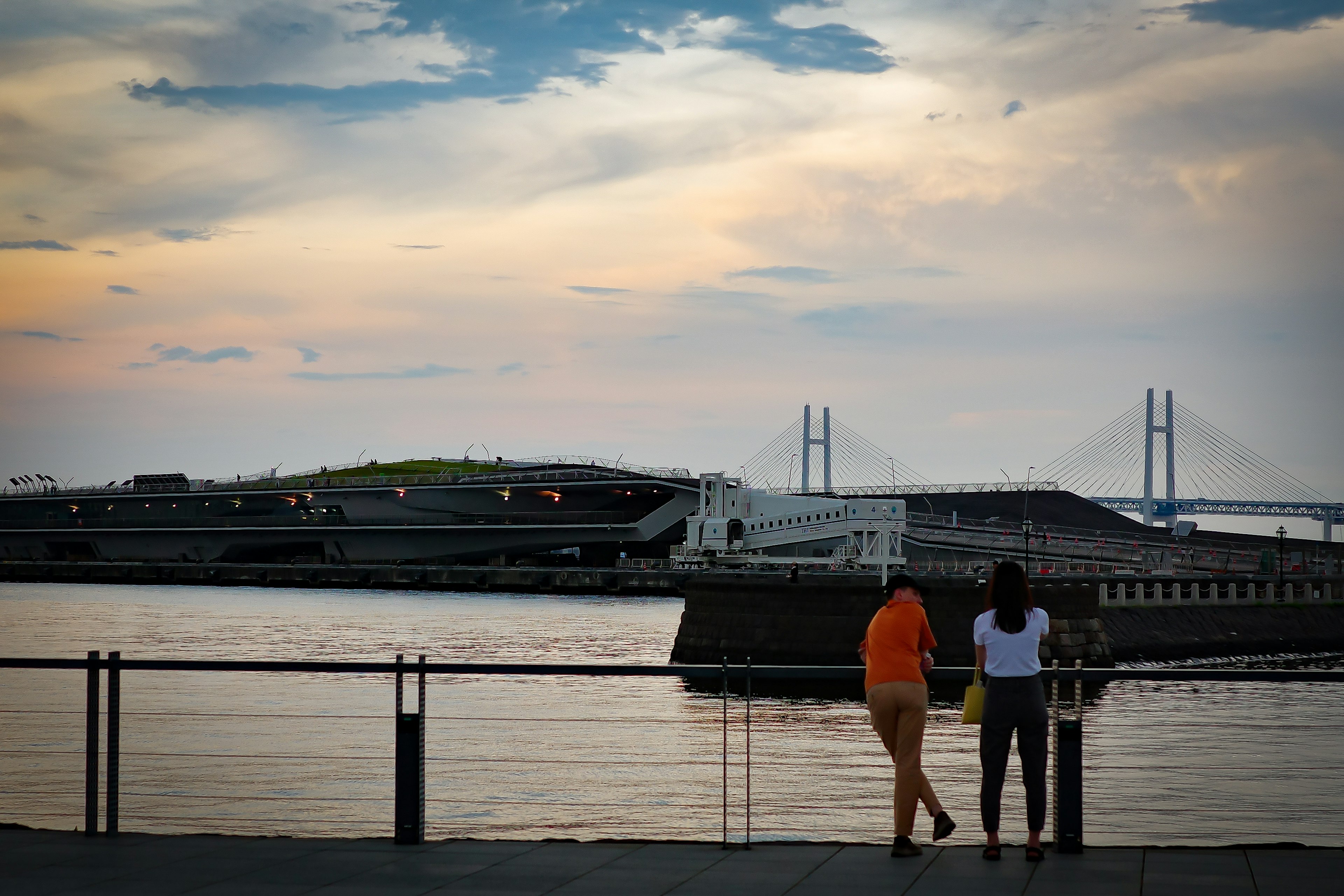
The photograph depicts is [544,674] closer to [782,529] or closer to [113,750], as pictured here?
[113,750]

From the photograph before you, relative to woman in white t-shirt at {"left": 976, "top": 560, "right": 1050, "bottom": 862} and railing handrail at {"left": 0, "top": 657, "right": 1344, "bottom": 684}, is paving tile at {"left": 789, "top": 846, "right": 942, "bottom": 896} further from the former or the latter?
railing handrail at {"left": 0, "top": 657, "right": 1344, "bottom": 684}

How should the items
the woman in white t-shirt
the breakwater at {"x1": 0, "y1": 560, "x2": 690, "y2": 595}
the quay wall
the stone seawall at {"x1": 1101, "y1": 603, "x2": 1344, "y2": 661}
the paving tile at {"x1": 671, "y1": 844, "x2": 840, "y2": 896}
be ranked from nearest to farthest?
the paving tile at {"x1": 671, "y1": 844, "x2": 840, "y2": 896}, the woman in white t-shirt, the quay wall, the stone seawall at {"x1": 1101, "y1": 603, "x2": 1344, "y2": 661}, the breakwater at {"x1": 0, "y1": 560, "x2": 690, "y2": 595}

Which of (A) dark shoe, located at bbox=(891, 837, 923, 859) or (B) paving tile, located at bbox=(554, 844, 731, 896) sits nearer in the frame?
(B) paving tile, located at bbox=(554, 844, 731, 896)

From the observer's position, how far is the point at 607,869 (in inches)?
283

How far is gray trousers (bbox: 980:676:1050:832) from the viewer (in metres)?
7.67

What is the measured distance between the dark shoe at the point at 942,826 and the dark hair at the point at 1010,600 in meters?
1.19

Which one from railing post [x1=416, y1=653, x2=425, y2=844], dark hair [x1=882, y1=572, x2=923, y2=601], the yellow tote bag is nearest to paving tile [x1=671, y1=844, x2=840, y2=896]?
the yellow tote bag

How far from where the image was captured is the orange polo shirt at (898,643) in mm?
7988

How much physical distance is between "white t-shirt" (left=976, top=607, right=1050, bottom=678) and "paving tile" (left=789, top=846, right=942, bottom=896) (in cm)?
111

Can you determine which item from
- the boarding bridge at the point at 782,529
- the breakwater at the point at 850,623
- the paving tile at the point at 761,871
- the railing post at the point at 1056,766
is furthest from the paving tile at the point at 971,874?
the boarding bridge at the point at 782,529

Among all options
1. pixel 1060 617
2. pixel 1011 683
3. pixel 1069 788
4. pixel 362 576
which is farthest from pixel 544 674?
pixel 362 576

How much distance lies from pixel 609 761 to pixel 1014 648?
6.64 m

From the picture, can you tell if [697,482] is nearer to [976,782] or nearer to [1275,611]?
[1275,611]

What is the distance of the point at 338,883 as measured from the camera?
6.87 m
